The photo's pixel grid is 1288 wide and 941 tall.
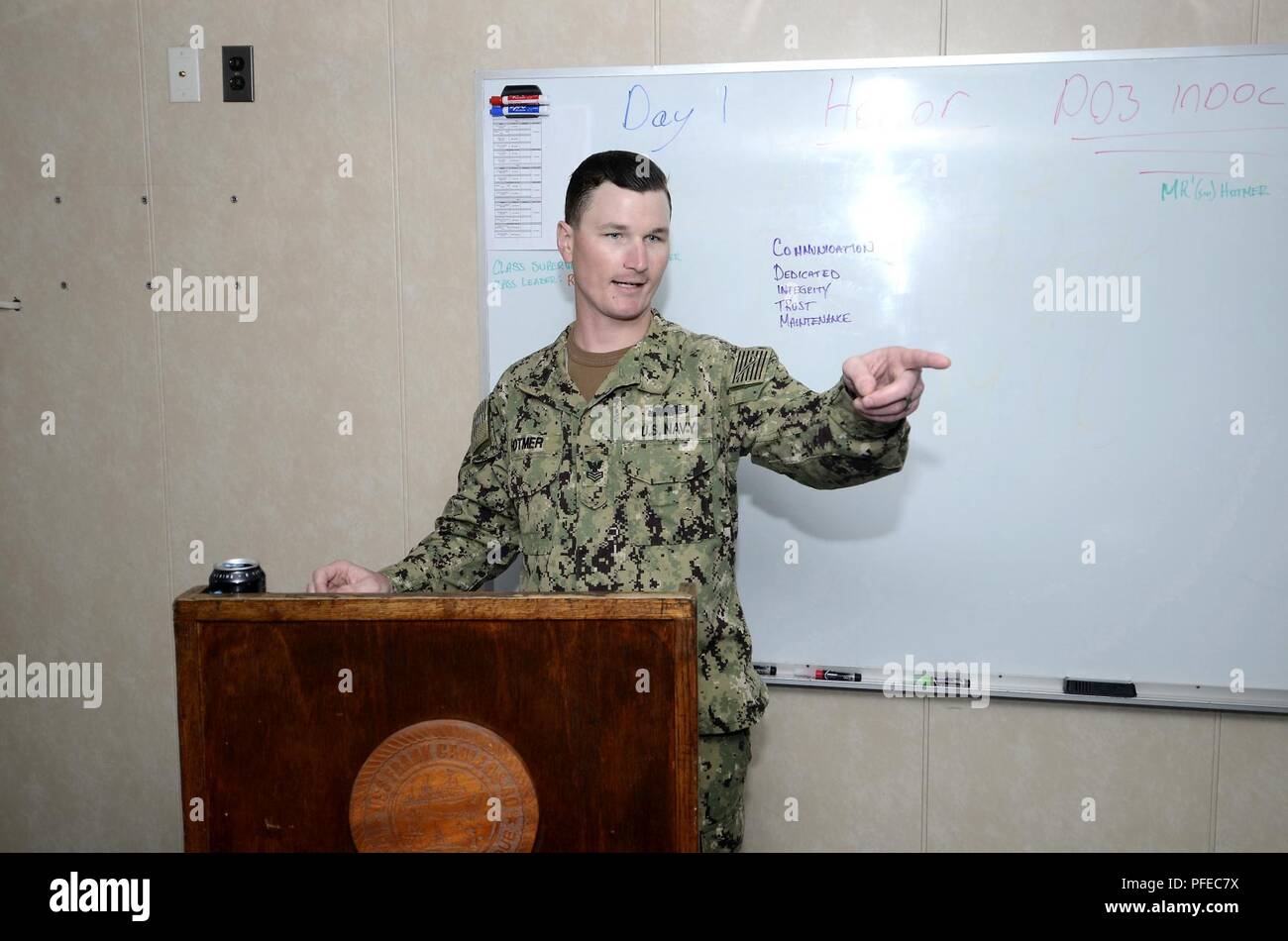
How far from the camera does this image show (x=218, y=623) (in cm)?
90

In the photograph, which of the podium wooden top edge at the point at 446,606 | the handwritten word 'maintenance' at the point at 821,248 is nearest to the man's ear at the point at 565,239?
the handwritten word 'maintenance' at the point at 821,248

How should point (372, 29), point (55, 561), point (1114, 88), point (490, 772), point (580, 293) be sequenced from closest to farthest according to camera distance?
point (490, 772), point (580, 293), point (1114, 88), point (372, 29), point (55, 561)

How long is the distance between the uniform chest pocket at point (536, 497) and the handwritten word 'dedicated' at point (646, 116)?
87 centimetres

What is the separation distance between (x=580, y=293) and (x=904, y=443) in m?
0.67

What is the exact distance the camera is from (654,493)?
1680 millimetres

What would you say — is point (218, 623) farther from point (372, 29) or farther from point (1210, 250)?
point (1210, 250)

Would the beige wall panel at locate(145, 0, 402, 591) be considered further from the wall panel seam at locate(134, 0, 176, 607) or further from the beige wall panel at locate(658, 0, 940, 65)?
the beige wall panel at locate(658, 0, 940, 65)

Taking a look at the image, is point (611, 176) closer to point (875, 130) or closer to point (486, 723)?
point (875, 130)

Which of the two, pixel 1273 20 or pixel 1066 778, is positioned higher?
pixel 1273 20

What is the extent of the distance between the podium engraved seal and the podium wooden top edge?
4.0 inches

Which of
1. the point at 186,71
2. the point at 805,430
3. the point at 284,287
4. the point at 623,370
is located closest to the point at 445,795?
the point at 805,430

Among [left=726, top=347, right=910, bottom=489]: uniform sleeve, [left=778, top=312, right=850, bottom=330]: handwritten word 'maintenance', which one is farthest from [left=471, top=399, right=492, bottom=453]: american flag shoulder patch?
[left=778, top=312, right=850, bottom=330]: handwritten word 'maintenance'

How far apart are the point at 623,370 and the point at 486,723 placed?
91 cm
